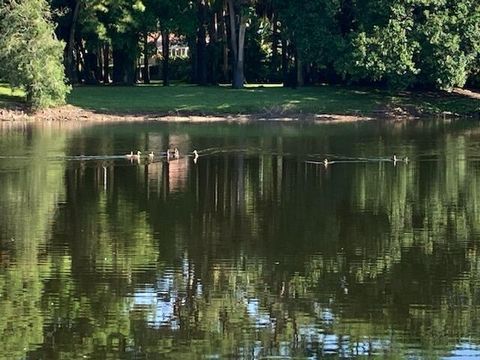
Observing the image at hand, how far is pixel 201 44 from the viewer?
89312mm

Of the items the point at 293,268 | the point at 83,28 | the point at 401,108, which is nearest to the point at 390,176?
the point at 293,268

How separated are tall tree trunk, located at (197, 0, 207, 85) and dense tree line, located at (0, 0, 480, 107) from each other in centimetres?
8

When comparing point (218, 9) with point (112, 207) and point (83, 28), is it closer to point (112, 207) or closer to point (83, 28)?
point (83, 28)

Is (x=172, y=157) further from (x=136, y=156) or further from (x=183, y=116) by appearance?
(x=183, y=116)

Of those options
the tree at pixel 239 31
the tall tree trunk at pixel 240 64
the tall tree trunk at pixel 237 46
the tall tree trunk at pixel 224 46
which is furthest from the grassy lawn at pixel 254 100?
the tall tree trunk at pixel 224 46

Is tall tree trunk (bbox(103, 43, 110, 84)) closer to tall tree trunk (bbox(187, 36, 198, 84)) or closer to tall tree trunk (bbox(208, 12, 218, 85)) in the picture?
tall tree trunk (bbox(187, 36, 198, 84))

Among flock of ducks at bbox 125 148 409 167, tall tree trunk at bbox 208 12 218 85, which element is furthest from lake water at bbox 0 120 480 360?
tall tree trunk at bbox 208 12 218 85

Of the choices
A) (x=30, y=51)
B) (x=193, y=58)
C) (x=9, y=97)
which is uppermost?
(x=30, y=51)

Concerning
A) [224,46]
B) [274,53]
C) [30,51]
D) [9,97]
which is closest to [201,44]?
[224,46]

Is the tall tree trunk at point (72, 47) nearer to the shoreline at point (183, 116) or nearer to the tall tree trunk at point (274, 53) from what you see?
the shoreline at point (183, 116)

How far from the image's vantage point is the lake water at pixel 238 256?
58.3ft

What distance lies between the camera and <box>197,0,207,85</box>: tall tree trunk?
3469 inches

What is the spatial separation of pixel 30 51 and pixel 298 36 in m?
20.9

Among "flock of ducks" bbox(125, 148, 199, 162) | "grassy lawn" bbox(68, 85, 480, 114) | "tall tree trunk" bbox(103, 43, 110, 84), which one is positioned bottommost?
"flock of ducks" bbox(125, 148, 199, 162)
